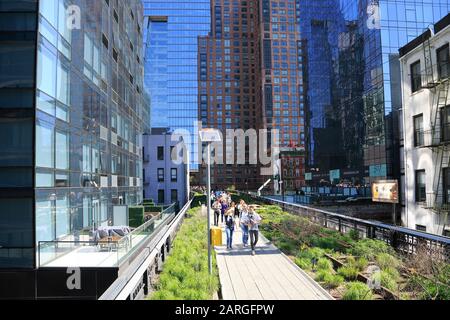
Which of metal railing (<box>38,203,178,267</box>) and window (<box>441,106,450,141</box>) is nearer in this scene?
metal railing (<box>38,203,178,267</box>)

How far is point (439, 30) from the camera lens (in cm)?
2130

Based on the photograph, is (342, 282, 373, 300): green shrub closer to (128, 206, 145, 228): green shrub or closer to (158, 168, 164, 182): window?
(128, 206, 145, 228): green shrub

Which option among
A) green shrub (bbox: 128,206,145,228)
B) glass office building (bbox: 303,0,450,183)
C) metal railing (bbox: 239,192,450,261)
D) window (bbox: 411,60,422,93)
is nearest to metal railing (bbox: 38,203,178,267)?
metal railing (bbox: 239,192,450,261)

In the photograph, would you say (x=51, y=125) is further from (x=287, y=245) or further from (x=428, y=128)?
(x=428, y=128)

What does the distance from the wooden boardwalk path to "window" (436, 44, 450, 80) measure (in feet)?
47.1

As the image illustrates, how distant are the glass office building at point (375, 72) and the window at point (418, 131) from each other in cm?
1682

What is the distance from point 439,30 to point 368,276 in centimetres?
1786

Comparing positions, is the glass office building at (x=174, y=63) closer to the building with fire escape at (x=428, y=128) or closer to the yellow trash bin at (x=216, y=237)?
the building with fire escape at (x=428, y=128)

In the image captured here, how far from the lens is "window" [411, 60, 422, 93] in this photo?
2316 cm

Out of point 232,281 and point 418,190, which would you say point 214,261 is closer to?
point 232,281

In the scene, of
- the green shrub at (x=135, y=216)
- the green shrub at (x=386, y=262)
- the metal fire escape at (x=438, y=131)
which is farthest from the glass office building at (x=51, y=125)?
the metal fire escape at (x=438, y=131)

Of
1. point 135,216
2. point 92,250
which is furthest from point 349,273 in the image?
point 135,216

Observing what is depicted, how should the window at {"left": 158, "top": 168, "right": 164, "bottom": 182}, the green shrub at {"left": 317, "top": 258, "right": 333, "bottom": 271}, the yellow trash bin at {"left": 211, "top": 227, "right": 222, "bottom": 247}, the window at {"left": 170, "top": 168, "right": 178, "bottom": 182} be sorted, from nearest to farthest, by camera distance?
the yellow trash bin at {"left": 211, "top": 227, "right": 222, "bottom": 247}
the green shrub at {"left": 317, "top": 258, "right": 333, "bottom": 271}
the window at {"left": 158, "top": 168, "right": 164, "bottom": 182}
the window at {"left": 170, "top": 168, "right": 178, "bottom": 182}

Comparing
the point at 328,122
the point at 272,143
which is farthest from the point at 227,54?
the point at 328,122
